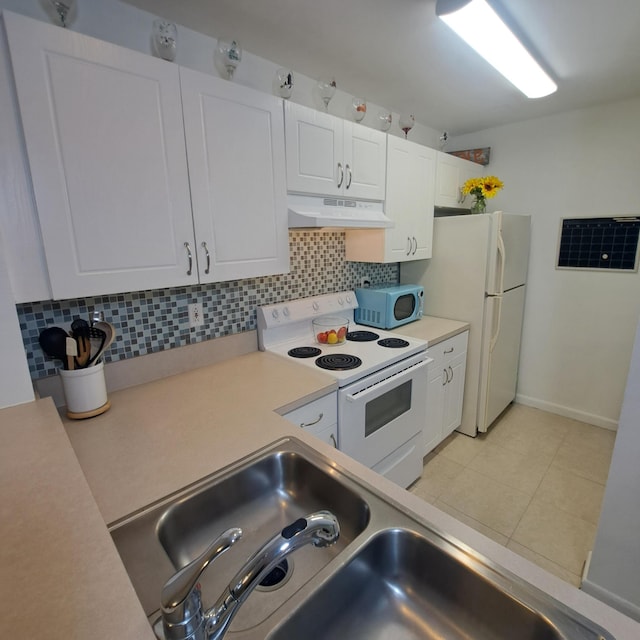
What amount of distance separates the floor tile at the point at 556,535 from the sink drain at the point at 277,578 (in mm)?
1607

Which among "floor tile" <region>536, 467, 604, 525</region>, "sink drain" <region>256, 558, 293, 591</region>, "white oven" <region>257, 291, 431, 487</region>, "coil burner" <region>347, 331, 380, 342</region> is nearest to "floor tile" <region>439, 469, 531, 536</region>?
"floor tile" <region>536, 467, 604, 525</region>

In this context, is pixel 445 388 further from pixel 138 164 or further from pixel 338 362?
pixel 138 164

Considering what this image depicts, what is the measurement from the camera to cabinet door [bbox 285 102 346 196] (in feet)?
5.38

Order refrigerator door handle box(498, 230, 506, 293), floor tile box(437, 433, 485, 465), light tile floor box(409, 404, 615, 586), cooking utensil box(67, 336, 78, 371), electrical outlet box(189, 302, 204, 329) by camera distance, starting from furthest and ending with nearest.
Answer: floor tile box(437, 433, 485, 465) < refrigerator door handle box(498, 230, 506, 293) < light tile floor box(409, 404, 615, 586) < electrical outlet box(189, 302, 204, 329) < cooking utensil box(67, 336, 78, 371)

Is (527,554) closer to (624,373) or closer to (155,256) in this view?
(624,373)

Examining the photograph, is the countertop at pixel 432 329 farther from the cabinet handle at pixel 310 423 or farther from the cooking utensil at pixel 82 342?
the cooking utensil at pixel 82 342

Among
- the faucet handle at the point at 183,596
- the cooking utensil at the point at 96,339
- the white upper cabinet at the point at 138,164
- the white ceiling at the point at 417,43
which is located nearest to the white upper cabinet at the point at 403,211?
the white ceiling at the point at 417,43

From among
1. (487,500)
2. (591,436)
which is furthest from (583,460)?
(487,500)

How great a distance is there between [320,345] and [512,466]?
163cm

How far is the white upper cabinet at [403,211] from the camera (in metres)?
2.22

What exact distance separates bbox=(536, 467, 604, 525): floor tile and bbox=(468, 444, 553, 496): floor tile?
6 centimetres

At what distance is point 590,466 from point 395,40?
9.41 ft

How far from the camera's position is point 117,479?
934mm

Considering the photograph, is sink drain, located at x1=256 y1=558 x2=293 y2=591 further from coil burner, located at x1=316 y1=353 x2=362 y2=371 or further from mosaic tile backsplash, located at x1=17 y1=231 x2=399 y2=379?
mosaic tile backsplash, located at x1=17 y1=231 x2=399 y2=379
